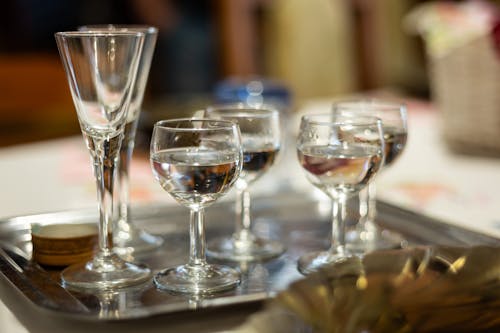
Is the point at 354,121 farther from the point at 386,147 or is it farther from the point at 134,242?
the point at 134,242

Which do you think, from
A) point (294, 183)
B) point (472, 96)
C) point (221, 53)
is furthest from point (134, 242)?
point (221, 53)

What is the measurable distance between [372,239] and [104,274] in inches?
13.3

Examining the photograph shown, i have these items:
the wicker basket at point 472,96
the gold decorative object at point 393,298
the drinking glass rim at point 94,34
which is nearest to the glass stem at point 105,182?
the drinking glass rim at point 94,34

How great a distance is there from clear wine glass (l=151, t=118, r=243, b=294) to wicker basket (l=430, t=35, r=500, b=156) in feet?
2.35

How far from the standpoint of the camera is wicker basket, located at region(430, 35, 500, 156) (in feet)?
4.33

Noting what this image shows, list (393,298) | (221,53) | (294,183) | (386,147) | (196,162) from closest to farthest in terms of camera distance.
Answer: (393,298), (196,162), (386,147), (294,183), (221,53)

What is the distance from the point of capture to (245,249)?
87 centimetres

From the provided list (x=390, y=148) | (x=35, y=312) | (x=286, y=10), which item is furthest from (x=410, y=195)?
(x=286, y=10)

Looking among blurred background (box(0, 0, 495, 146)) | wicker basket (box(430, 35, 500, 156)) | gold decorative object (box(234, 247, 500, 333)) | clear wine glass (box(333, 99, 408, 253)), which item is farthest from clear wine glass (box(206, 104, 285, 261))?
wicker basket (box(430, 35, 500, 156))

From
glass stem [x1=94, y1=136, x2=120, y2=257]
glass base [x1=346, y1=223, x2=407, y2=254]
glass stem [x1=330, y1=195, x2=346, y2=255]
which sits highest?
glass stem [x1=94, y1=136, x2=120, y2=257]

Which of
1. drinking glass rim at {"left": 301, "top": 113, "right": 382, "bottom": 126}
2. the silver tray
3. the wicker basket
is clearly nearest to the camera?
the silver tray

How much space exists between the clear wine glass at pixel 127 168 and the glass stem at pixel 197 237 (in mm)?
116

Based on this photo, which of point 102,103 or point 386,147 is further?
point 386,147

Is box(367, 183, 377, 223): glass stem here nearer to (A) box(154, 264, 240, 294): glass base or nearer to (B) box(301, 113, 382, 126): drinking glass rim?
(B) box(301, 113, 382, 126): drinking glass rim
